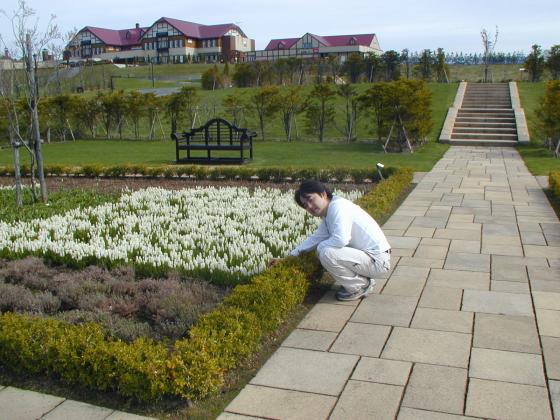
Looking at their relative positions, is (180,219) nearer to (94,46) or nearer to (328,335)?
(328,335)

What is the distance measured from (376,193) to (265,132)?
16.1m

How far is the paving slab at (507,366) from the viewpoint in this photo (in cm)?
306

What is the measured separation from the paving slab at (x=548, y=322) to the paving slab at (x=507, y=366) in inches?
15.9

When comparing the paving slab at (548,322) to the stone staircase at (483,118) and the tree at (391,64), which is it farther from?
the tree at (391,64)

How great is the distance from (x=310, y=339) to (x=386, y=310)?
757 millimetres

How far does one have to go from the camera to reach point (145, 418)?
2.75 metres

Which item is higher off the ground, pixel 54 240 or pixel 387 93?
pixel 387 93

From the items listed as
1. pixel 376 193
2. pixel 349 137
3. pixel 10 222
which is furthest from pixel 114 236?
pixel 349 137

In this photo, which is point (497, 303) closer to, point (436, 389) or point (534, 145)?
point (436, 389)

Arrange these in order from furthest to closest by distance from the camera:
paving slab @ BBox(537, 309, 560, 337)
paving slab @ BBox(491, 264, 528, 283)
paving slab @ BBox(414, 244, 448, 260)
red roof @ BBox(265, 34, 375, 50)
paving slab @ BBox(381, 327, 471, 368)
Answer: red roof @ BBox(265, 34, 375, 50) → paving slab @ BBox(414, 244, 448, 260) → paving slab @ BBox(491, 264, 528, 283) → paving slab @ BBox(537, 309, 560, 337) → paving slab @ BBox(381, 327, 471, 368)

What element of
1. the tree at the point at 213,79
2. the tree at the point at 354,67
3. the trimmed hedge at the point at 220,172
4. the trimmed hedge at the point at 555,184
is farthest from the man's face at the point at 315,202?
the tree at the point at 213,79

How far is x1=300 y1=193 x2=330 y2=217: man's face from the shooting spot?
4.11 meters

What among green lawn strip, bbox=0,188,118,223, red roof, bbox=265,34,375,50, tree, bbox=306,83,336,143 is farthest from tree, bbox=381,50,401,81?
red roof, bbox=265,34,375,50

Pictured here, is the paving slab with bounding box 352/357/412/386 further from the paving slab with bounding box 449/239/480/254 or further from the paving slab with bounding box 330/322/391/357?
the paving slab with bounding box 449/239/480/254
